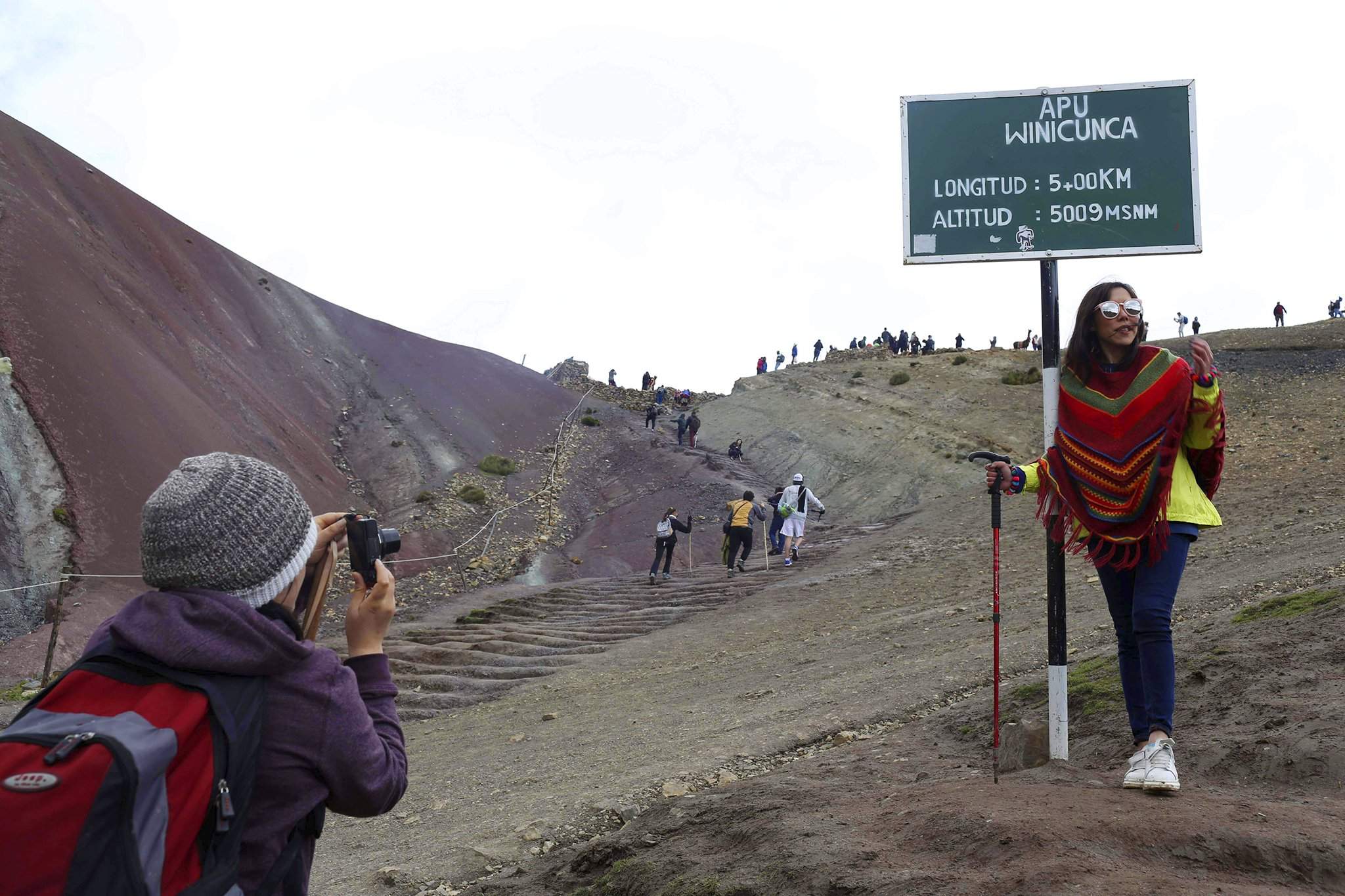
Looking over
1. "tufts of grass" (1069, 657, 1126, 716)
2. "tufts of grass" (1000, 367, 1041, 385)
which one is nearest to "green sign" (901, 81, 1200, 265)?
"tufts of grass" (1069, 657, 1126, 716)

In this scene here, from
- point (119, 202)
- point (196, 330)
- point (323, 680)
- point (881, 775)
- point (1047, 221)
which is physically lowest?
→ point (881, 775)

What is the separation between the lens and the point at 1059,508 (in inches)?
187

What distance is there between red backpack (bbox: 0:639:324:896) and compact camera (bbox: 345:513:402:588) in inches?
19.3

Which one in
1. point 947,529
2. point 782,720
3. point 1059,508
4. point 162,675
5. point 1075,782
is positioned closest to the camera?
point 162,675

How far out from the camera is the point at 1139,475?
4297 mm

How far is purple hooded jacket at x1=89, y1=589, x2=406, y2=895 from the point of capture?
199 cm

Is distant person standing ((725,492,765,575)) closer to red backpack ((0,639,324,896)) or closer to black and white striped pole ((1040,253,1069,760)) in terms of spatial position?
black and white striped pole ((1040,253,1069,760))

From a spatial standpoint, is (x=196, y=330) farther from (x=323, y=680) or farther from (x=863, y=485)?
(x=323, y=680)

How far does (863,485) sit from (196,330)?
21.1 m

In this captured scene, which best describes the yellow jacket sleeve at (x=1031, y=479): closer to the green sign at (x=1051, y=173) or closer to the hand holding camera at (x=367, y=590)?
the green sign at (x=1051, y=173)

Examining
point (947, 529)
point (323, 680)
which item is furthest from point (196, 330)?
point (323, 680)

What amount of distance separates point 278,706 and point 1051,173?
181 inches

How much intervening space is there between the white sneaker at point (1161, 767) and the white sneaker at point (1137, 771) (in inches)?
0.7

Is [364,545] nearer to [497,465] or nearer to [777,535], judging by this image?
[777,535]
